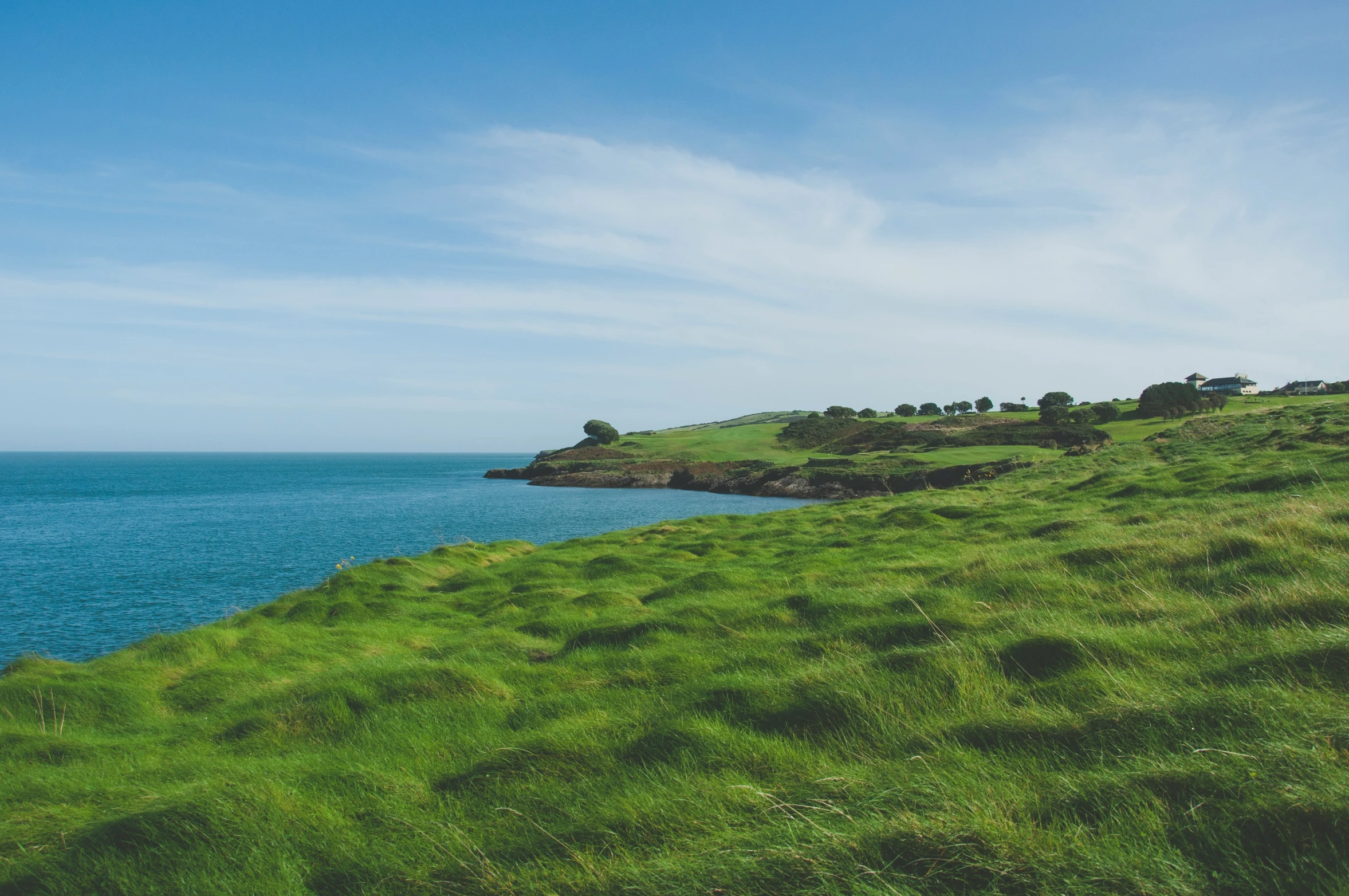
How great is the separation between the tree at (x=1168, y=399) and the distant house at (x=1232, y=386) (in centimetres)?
4672

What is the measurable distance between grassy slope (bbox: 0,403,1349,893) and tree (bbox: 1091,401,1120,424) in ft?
287

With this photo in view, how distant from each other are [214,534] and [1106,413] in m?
99.8

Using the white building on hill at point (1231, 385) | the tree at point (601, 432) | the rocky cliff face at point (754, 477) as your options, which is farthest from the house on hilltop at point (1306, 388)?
the tree at point (601, 432)

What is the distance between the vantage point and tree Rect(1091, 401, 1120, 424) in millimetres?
88812

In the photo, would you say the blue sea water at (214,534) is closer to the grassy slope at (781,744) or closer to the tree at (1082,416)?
the grassy slope at (781,744)

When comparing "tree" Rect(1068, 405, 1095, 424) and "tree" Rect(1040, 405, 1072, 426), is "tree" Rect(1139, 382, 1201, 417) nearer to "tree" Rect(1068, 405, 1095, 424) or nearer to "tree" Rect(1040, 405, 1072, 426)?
"tree" Rect(1068, 405, 1095, 424)

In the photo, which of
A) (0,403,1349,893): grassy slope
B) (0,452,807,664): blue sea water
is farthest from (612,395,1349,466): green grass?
(0,403,1349,893): grassy slope

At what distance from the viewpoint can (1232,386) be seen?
131625mm

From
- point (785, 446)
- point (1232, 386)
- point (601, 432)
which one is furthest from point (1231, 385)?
point (601, 432)

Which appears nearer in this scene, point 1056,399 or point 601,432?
point 1056,399

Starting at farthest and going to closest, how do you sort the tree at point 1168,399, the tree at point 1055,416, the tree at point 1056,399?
the tree at point 1056,399 < the tree at point 1055,416 < the tree at point 1168,399

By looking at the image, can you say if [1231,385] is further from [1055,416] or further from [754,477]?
[754,477]

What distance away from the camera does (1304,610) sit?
6.76 m

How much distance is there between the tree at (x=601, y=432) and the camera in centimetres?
14462
